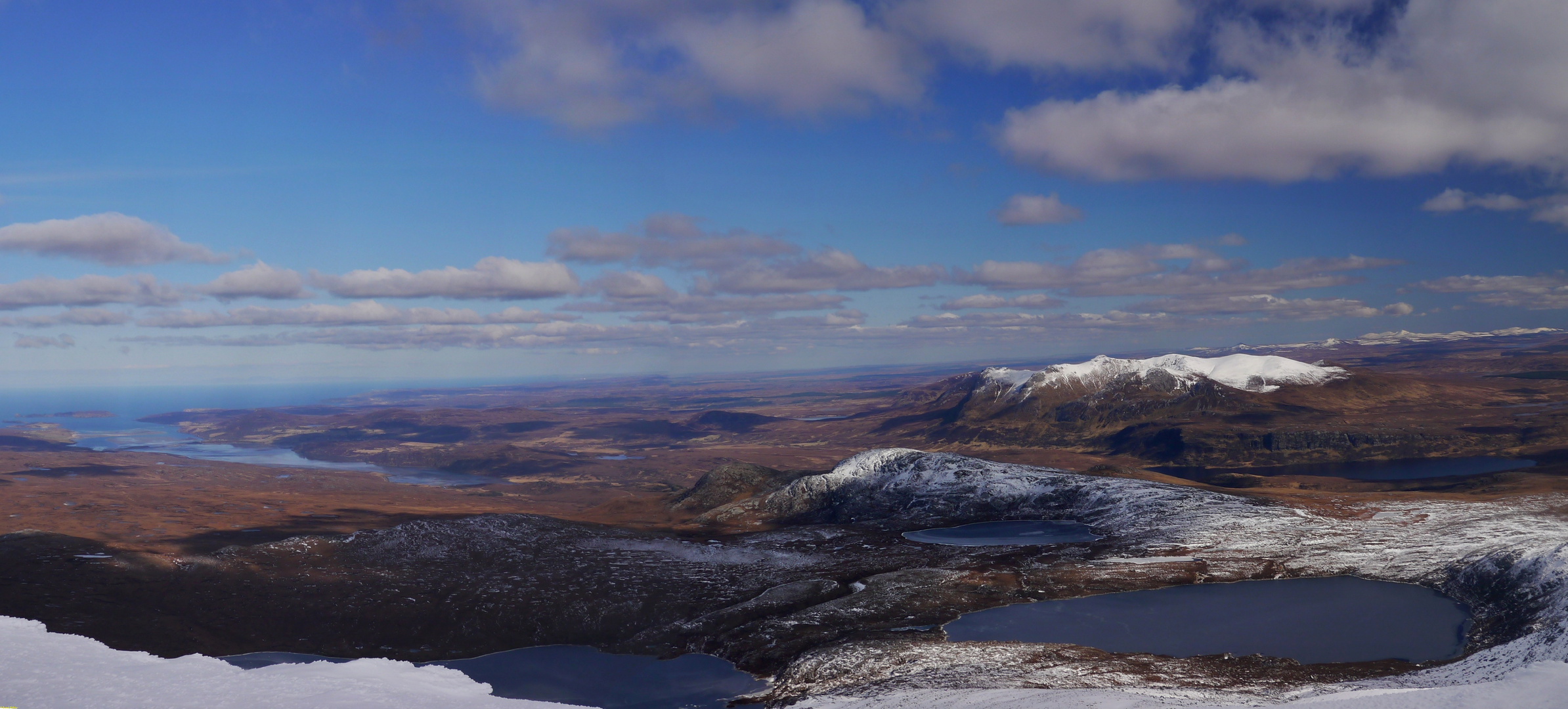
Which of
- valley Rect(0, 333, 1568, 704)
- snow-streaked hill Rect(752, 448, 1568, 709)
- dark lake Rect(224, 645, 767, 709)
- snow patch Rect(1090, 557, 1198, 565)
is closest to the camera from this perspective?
snow-streaked hill Rect(752, 448, 1568, 709)

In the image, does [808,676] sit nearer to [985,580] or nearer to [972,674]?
[972,674]

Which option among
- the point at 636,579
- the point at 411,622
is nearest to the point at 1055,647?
the point at 636,579

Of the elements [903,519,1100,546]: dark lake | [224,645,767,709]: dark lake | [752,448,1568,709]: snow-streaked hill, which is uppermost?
[752,448,1568,709]: snow-streaked hill

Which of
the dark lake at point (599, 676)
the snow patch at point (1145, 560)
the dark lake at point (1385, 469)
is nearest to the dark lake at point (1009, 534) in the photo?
the snow patch at point (1145, 560)

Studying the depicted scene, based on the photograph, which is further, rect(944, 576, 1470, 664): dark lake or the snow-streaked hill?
rect(944, 576, 1470, 664): dark lake

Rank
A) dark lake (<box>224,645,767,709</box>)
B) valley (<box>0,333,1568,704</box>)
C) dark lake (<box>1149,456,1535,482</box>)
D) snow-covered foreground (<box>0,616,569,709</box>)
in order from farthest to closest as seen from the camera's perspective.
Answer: dark lake (<box>1149,456,1535,482</box>), valley (<box>0,333,1568,704</box>), dark lake (<box>224,645,767,709</box>), snow-covered foreground (<box>0,616,569,709</box>)

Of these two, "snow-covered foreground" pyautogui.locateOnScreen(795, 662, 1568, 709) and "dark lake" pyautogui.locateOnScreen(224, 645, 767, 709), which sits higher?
"snow-covered foreground" pyautogui.locateOnScreen(795, 662, 1568, 709)

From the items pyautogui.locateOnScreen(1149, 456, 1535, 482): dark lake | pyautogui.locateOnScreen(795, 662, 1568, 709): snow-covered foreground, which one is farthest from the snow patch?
pyautogui.locateOnScreen(1149, 456, 1535, 482): dark lake

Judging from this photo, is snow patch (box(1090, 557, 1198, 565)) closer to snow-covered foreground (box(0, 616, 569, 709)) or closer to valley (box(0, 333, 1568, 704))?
valley (box(0, 333, 1568, 704))
